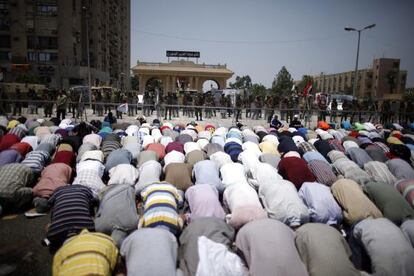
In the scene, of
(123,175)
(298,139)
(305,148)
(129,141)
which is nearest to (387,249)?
(123,175)

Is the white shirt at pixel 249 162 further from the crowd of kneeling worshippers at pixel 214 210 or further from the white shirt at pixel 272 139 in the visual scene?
the white shirt at pixel 272 139

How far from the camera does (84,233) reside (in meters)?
4.00

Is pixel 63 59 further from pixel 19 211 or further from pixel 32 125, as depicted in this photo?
pixel 19 211

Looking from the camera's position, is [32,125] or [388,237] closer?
[388,237]

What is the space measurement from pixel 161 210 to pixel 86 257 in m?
1.55

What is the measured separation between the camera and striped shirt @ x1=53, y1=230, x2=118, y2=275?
3395 millimetres

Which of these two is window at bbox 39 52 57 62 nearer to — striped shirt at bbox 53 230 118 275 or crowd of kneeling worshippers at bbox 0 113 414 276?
crowd of kneeling worshippers at bbox 0 113 414 276

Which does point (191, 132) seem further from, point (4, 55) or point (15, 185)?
point (4, 55)

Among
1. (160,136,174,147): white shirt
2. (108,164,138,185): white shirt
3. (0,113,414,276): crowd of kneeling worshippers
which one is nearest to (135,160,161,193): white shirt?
(0,113,414,276): crowd of kneeling worshippers

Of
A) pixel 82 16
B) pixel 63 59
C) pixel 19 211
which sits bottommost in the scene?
pixel 19 211

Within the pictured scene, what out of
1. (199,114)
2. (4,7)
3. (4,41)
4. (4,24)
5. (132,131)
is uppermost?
(4,7)

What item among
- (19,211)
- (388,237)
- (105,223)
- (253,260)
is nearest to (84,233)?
(105,223)

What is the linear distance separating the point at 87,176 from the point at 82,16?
57.9 metres

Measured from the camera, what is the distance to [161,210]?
4914 mm
